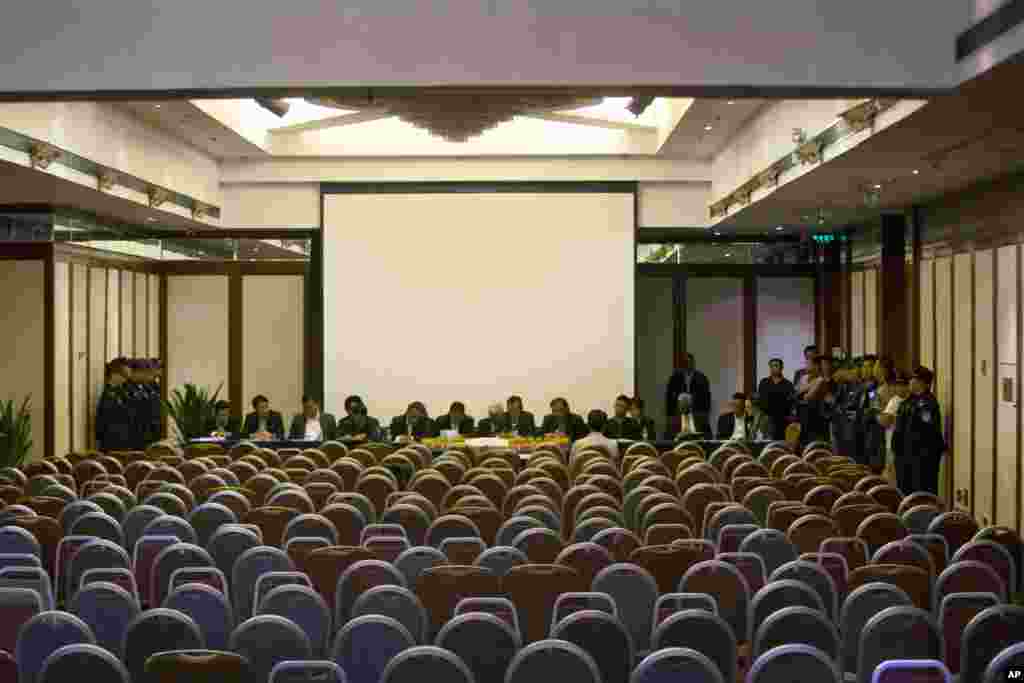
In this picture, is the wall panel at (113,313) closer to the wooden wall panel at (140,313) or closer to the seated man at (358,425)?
the wooden wall panel at (140,313)

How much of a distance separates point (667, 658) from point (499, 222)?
17984 millimetres

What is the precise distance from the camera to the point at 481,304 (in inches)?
908

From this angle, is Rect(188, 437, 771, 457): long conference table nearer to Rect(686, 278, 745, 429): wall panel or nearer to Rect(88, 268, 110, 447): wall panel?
Rect(88, 268, 110, 447): wall panel

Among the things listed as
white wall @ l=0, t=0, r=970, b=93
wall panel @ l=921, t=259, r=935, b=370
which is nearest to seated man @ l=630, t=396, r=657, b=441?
wall panel @ l=921, t=259, r=935, b=370

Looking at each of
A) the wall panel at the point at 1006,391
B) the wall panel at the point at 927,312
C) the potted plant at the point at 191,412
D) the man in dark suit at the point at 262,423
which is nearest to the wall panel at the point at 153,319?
the potted plant at the point at 191,412

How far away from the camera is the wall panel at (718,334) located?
79.7ft

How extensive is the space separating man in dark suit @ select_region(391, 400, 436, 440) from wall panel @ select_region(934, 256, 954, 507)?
6195mm

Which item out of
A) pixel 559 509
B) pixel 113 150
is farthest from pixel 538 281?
pixel 559 509

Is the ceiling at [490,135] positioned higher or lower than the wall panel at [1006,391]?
higher

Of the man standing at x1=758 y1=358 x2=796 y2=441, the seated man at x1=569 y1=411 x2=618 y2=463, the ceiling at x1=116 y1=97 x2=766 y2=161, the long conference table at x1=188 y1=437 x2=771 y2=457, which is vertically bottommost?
the long conference table at x1=188 y1=437 x2=771 y2=457

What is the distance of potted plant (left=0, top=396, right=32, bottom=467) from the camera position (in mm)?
17641

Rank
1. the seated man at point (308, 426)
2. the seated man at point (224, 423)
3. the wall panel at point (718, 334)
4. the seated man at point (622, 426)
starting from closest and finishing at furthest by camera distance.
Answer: the seated man at point (622, 426), the seated man at point (308, 426), the seated man at point (224, 423), the wall panel at point (718, 334)

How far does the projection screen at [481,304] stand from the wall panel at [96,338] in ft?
11.1

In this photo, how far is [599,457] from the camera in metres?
14.2
